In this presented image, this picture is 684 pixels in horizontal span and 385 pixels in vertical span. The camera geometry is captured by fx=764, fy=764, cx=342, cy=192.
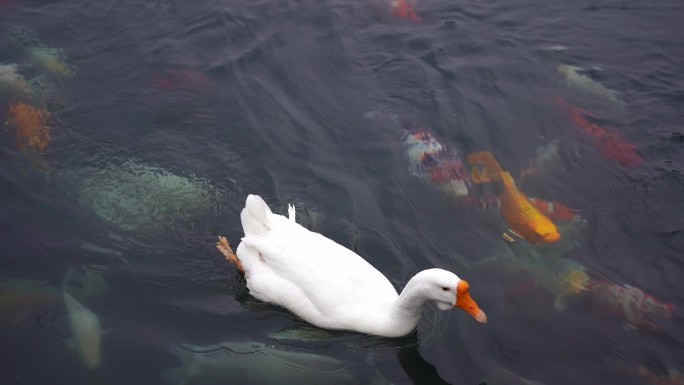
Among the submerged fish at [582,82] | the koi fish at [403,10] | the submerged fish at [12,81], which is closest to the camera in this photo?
the submerged fish at [12,81]

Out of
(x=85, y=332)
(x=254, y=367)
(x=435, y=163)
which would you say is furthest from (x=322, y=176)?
(x=85, y=332)

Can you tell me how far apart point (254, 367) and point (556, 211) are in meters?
3.25

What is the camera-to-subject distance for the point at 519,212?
23.4ft

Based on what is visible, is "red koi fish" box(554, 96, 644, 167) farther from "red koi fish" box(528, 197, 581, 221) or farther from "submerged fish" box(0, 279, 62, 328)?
"submerged fish" box(0, 279, 62, 328)

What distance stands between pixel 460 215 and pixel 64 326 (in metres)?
3.61

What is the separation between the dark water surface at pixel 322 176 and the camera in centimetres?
588

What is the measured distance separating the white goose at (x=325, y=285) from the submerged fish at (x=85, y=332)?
125 cm

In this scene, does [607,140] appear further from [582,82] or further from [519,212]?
[519,212]

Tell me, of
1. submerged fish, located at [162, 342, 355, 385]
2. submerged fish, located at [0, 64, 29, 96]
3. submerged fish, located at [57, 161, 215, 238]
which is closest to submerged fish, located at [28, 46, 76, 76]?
submerged fish, located at [0, 64, 29, 96]

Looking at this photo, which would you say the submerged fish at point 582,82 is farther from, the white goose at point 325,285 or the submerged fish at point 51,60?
the submerged fish at point 51,60

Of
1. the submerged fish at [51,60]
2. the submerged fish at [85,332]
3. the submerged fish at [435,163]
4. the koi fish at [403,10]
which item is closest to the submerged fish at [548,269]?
the submerged fish at [435,163]

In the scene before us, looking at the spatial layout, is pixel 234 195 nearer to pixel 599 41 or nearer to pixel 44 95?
pixel 44 95

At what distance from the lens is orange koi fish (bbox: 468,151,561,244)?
22.7 feet

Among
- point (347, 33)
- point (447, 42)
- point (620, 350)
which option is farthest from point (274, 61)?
point (620, 350)
